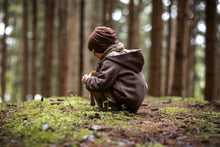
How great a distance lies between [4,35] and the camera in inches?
588

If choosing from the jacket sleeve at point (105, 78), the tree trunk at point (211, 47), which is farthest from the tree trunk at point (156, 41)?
the jacket sleeve at point (105, 78)

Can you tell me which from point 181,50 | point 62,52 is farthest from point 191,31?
point 62,52

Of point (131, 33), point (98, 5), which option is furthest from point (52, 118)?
point (98, 5)

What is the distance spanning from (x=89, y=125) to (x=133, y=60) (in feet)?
5.00

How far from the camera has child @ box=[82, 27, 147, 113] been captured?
368 centimetres

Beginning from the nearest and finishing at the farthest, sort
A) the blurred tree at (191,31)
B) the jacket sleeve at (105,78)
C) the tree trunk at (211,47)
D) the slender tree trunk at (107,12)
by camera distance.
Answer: the jacket sleeve at (105,78), the tree trunk at (211,47), the slender tree trunk at (107,12), the blurred tree at (191,31)

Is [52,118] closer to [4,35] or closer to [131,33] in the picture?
[131,33]

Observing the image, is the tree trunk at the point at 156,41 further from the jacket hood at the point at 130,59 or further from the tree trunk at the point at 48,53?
the tree trunk at the point at 48,53

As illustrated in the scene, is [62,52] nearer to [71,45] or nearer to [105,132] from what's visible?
[71,45]

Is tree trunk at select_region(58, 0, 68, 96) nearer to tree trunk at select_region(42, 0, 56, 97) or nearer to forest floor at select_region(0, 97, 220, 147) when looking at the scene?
tree trunk at select_region(42, 0, 56, 97)

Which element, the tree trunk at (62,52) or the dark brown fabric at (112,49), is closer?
the dark brown fabric at (112,49)

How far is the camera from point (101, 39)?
3891mm

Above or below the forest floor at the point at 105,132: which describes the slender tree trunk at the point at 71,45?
above

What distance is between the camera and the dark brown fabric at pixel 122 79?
12.0ft
